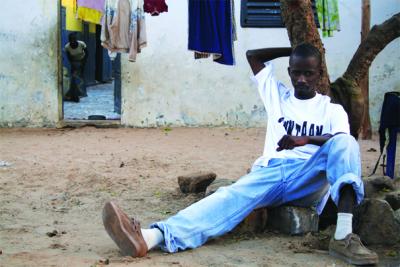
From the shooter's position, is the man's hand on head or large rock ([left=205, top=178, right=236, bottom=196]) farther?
large rock ([left=205, top=178, right=236, bottom=196])

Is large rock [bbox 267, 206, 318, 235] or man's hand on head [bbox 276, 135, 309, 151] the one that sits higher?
man's hand on head [bbox 276, 135, 309, 151]

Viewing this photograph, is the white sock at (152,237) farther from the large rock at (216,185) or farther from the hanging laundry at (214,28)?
the hanging laundry at (214,28)

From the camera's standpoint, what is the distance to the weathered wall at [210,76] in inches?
Result: 374

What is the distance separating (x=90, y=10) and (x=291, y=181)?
18.6ft

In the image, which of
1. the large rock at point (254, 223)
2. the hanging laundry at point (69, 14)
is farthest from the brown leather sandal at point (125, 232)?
the hanging laundry at point (69, 14)

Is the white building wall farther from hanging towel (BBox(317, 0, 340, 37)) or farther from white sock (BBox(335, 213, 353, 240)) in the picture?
white sock (BBox(335, 213, 353, 240))

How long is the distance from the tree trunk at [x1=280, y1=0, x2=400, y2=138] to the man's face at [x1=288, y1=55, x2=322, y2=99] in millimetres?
796

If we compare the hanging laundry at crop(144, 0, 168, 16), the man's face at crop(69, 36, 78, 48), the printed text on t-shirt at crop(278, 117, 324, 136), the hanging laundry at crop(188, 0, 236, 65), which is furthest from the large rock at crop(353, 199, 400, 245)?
the man's face at crop(69, 36, 78, 48)

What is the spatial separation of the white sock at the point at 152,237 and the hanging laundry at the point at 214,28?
276 cm

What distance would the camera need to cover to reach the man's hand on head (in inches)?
136

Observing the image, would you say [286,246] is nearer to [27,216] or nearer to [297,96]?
[297,96]

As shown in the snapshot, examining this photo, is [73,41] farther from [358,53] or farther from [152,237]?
[152,237]

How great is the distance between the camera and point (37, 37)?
9.45 meters

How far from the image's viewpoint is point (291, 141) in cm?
346
